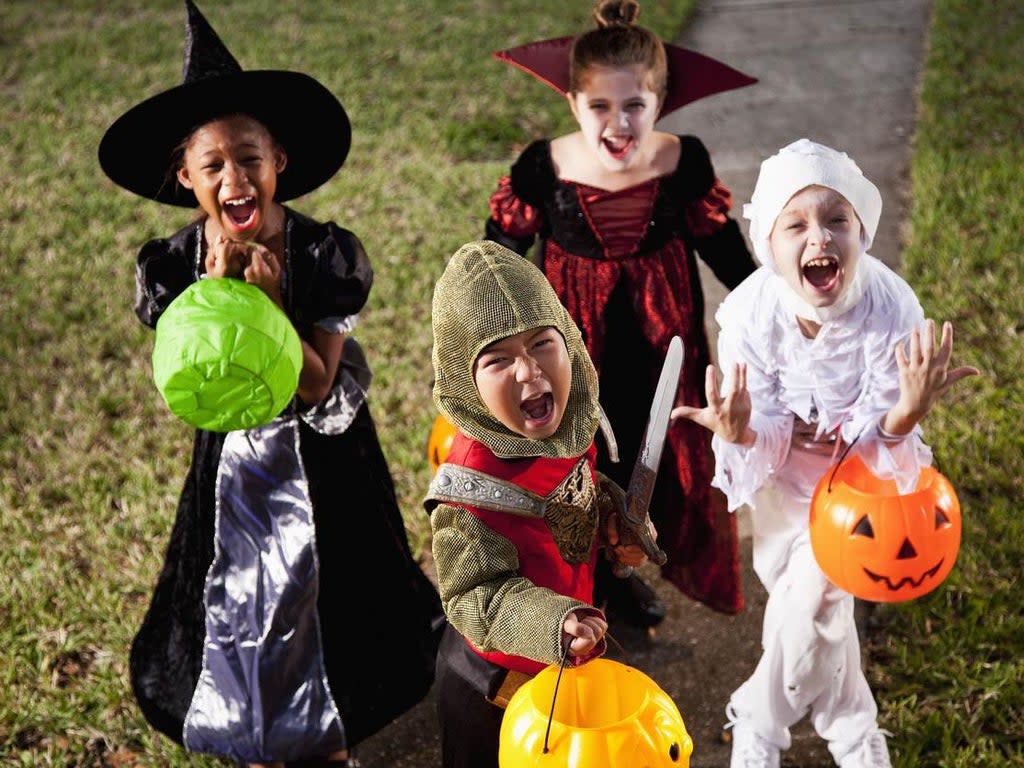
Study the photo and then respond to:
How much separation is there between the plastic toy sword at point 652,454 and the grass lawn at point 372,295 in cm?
125

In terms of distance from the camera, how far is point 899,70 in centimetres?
768

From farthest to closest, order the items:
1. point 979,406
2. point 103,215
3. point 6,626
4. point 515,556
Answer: point 103,215 < point 979,406 < point 6,626 < point 515,556

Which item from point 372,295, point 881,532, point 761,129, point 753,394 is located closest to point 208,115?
point 753,394

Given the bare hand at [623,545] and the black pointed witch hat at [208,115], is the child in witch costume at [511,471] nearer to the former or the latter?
the bare hand at [623,545]

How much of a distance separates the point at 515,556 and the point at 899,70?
638 cm

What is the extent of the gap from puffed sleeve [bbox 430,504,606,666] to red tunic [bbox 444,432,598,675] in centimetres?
4

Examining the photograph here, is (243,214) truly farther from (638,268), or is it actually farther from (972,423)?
(972,423)

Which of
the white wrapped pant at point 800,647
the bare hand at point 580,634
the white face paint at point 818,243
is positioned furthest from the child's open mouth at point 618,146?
the bare hand at point 580,634

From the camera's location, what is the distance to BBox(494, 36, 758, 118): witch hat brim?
10.8 ft

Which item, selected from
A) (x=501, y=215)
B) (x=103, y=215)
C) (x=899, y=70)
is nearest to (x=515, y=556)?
(x=501, y=215)

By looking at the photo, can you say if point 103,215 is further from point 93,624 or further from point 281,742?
point 281,742

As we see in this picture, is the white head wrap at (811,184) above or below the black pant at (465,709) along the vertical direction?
above

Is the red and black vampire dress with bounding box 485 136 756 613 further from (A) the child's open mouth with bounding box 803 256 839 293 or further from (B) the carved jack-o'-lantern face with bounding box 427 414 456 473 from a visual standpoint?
(A) the child's open mouth with bounding box 803 256 839 293

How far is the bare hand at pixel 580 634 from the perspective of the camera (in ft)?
6.73
